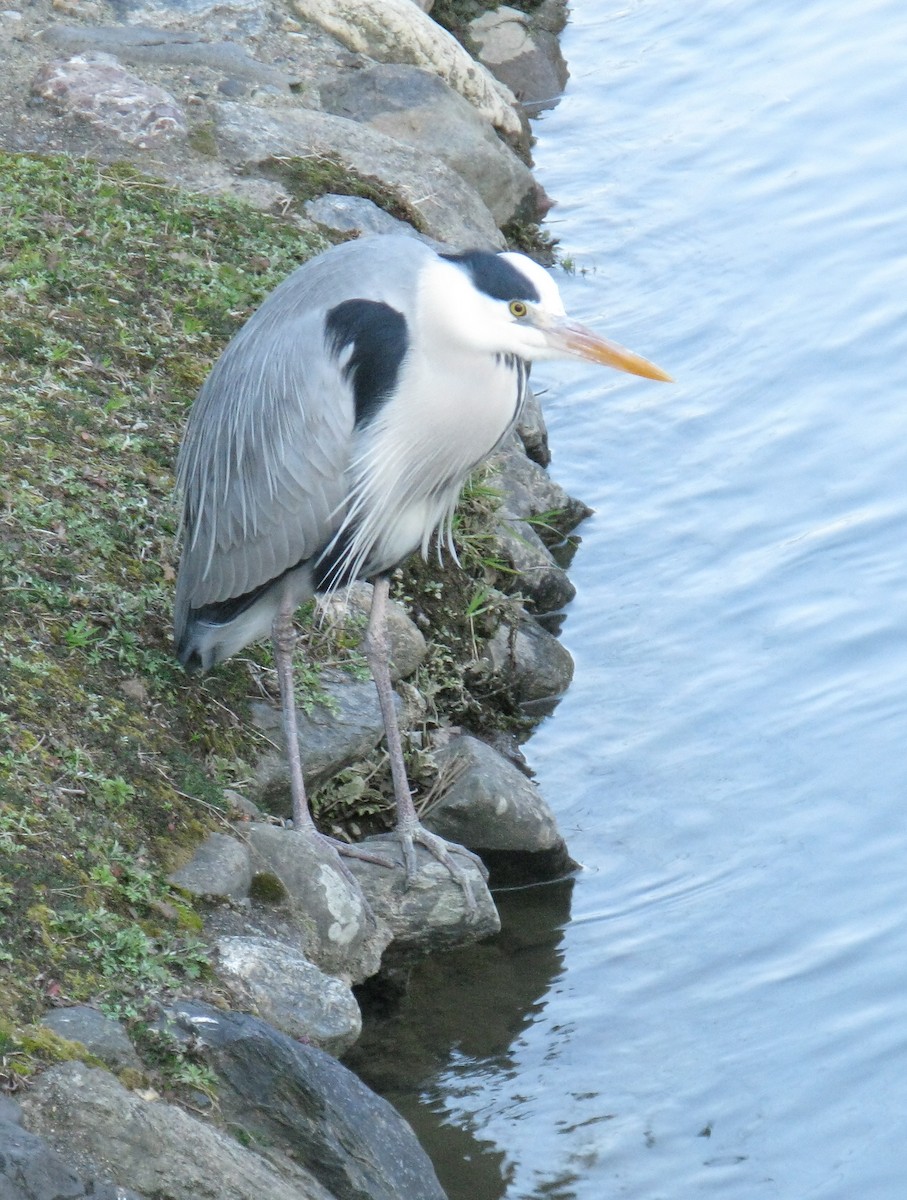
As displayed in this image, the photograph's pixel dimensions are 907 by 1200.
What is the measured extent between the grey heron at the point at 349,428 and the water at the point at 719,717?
62 centimetres

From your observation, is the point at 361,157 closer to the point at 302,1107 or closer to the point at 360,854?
the point at 360,854

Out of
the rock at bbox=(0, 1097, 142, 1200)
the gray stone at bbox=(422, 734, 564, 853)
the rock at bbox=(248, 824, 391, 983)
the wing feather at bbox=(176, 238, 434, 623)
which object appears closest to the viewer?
the rock at bbox=(0, 1097, 142, 1200)

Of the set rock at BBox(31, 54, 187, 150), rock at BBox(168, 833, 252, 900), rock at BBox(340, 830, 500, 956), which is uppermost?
rock at BBox(31, 54, 187, 150)

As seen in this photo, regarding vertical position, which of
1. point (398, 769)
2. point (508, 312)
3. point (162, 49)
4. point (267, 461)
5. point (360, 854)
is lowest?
point (360, 854)

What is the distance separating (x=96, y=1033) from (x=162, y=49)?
5.11m

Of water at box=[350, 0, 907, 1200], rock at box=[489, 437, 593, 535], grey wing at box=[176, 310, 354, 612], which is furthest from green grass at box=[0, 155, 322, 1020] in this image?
rock at box=[489, 437, 593, 535]

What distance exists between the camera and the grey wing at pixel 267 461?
4.07 metres

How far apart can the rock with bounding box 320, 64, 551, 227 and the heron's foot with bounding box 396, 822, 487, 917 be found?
3854 mm

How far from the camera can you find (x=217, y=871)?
144 inches

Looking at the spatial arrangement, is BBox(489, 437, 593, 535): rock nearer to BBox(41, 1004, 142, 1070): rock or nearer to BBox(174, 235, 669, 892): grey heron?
BBox(174, 235, 669, 892): grey heron

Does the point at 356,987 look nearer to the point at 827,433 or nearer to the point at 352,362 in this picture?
the point at 352,362

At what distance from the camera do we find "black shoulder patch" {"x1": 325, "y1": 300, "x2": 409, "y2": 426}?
3949 mm

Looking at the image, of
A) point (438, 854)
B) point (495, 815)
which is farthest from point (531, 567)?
point (438, 854)

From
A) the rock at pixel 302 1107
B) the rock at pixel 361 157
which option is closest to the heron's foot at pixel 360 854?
the rock at pixel 302 1107
